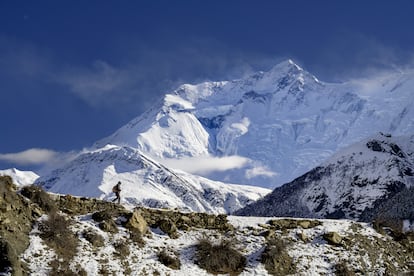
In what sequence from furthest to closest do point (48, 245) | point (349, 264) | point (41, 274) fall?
point (349, 264) → point (48, 245) → point (41, 274)

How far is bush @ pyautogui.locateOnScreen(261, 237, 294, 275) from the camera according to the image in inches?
1675

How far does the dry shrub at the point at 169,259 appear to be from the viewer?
4066 centimetres

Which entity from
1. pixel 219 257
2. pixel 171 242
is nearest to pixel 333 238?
pixel 219 257

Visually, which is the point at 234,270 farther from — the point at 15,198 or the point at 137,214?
the point at 15,198

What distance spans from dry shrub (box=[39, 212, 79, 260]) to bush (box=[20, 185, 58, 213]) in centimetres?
142

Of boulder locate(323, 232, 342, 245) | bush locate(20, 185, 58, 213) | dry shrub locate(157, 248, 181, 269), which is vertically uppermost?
bush locate(20, 185, 58, 213)

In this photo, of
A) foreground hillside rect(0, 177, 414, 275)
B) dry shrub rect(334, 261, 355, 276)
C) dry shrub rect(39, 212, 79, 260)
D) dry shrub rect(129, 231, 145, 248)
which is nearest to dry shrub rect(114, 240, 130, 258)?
foreground hillside rect(0, 177, 414, 275)

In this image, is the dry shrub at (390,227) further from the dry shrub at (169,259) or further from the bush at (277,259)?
the dry shrub at (169,259)

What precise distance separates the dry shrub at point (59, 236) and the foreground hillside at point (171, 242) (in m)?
0.06

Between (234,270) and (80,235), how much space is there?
9.46 metres

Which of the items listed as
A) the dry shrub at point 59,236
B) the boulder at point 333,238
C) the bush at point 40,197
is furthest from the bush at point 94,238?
the boulder at point 333,238

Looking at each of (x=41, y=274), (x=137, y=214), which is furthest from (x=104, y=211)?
(x=41, y=274)

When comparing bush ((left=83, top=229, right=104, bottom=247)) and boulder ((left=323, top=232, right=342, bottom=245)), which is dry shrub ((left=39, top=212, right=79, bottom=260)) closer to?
bush ((left=83, top=229, right=104, bottom=247))

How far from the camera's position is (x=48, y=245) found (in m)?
38.5
